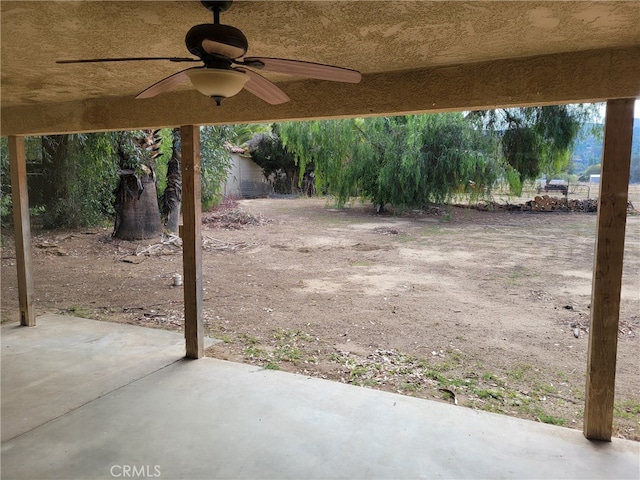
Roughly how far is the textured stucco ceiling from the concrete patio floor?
1976 millimetres

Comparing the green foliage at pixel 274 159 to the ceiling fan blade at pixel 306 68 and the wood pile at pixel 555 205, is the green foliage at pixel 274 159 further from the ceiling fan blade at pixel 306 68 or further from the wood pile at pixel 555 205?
the ceiling fan blade at pixel 306 68

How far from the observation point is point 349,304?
A: 512cm

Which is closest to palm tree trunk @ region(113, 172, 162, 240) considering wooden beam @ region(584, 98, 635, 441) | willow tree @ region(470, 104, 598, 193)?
wooden beam @ region(584, 98, 635, 441)

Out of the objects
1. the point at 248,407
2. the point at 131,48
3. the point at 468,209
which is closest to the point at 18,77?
the point at 131,48

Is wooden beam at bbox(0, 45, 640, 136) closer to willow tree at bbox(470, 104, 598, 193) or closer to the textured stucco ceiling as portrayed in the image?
the textured stucco ceiling

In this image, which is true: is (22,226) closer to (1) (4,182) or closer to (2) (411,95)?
(2) (411,95)

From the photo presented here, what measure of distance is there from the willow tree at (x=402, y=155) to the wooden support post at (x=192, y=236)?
814cm

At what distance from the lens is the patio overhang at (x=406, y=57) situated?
5.62ft

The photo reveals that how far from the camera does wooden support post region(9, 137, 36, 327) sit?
12.8 ft

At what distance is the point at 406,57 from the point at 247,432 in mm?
2154

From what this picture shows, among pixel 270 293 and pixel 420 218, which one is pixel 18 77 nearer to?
pixel 270 293

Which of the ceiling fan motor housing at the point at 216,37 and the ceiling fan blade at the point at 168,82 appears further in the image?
the ceiling fan blade at the point at 168,82

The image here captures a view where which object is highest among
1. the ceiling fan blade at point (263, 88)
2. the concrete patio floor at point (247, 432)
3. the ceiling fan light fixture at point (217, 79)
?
the ceiling fan blade at point (263, 88)

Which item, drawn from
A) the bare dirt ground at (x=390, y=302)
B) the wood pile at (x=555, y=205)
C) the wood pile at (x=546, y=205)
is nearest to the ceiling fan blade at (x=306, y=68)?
the bare dirt ground at (x=390, y=302)
